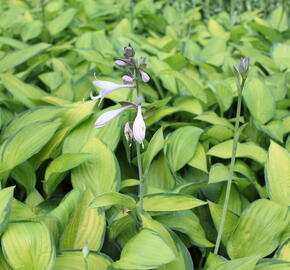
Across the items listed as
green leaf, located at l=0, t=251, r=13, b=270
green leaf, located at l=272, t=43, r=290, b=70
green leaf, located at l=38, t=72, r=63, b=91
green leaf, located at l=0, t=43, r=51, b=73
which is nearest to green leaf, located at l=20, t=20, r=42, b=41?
green leaf, located at l=0, t=43, r=51, b=73

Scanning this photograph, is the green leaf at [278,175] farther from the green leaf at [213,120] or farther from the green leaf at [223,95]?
the green leaf at [223,95]

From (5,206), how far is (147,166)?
1.53 feet

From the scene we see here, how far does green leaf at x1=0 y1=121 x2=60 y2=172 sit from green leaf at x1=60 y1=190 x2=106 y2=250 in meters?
0.34

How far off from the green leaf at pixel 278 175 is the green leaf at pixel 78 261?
26.8 inches

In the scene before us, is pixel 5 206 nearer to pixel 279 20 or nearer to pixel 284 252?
pixel 284 252

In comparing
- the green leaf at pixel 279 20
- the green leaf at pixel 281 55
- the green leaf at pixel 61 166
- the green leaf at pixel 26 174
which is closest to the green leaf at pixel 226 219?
the green leaf at pixel 61 166

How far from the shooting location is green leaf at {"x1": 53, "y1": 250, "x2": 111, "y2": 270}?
1.40m

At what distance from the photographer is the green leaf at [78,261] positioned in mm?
1396

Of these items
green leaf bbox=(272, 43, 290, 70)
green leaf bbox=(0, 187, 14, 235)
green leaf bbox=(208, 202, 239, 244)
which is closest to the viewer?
green leaf bbox=(0, 187, 14, 235)

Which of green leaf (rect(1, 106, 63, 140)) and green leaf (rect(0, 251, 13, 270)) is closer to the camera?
green leaf (rect(0, 251, 13, 270))

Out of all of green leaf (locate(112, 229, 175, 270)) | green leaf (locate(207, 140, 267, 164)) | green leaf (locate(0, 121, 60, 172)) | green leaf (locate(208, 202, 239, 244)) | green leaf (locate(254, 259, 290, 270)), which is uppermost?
green leaf (locate(112, 229, 175, 270))

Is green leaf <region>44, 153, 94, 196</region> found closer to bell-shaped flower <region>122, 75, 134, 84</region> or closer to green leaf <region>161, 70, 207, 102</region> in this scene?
bell-shaped flower <region>122, 75, 134, 84</region>

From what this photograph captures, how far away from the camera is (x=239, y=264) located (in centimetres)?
133

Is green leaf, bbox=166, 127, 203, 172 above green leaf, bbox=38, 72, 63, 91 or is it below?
above
